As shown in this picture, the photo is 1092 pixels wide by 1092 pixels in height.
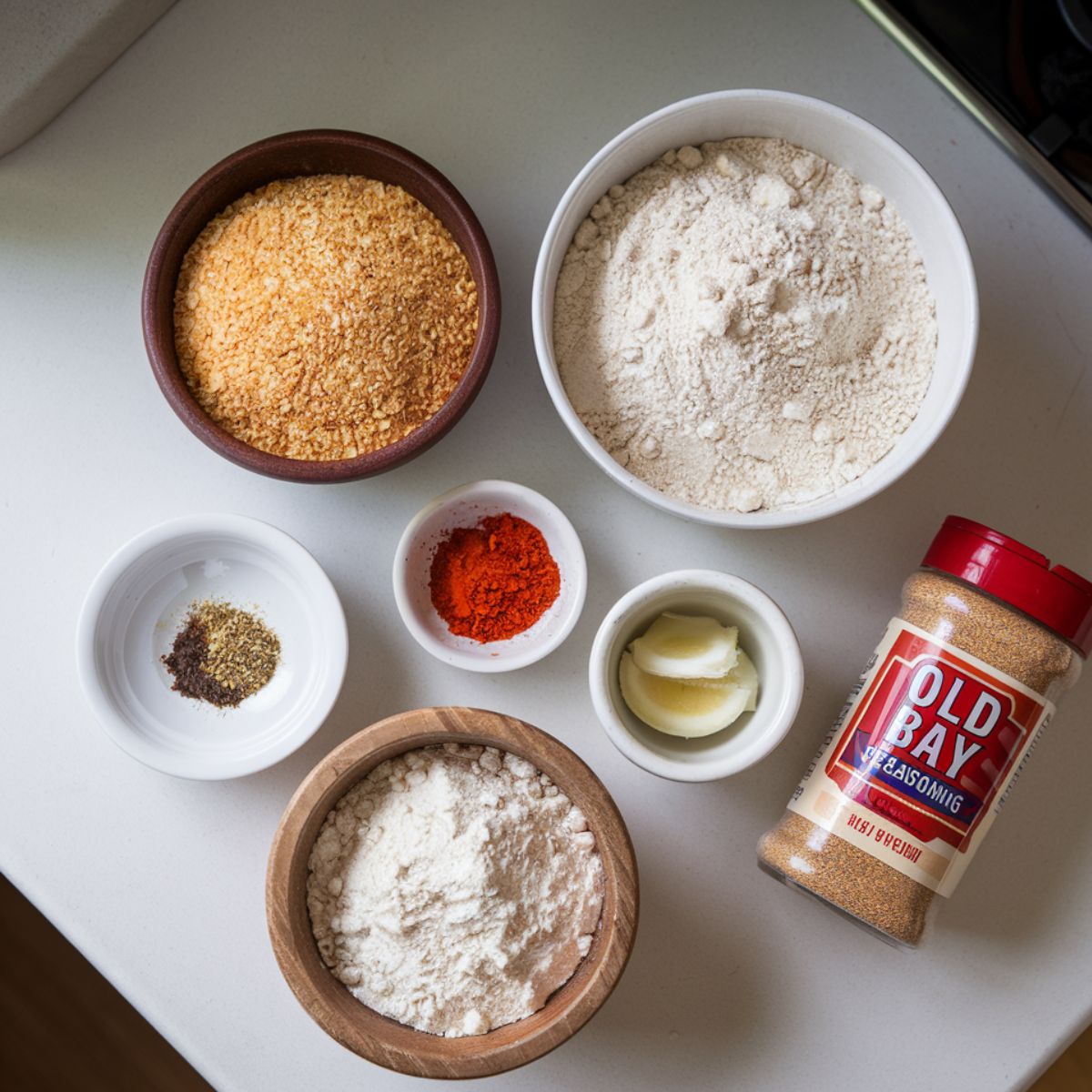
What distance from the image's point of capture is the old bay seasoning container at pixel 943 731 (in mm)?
987

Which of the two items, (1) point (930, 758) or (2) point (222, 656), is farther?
(2) point (222, 656)

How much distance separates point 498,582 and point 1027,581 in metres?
0.52

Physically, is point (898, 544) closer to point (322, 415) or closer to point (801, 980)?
point (801, 980)

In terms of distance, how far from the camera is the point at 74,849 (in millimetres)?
1130

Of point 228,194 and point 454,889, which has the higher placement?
point 228,194

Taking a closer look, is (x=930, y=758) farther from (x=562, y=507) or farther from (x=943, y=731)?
(x=562, y=507)

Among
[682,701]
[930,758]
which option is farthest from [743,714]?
[930,758]

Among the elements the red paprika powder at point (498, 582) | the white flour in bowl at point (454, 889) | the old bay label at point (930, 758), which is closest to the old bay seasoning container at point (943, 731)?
the old bay label at point (930, 758)

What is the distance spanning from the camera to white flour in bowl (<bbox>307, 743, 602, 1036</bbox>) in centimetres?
98

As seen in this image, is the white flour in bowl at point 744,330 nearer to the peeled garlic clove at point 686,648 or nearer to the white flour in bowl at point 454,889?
the peeled garlic clove at point 686,648

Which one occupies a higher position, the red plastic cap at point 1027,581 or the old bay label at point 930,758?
the red plastic cap at point 1027,581

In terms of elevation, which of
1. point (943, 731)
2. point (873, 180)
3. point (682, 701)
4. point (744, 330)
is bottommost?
point (682, 701)

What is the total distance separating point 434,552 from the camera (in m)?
1.12

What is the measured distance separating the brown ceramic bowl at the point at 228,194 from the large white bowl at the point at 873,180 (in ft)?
0.22
